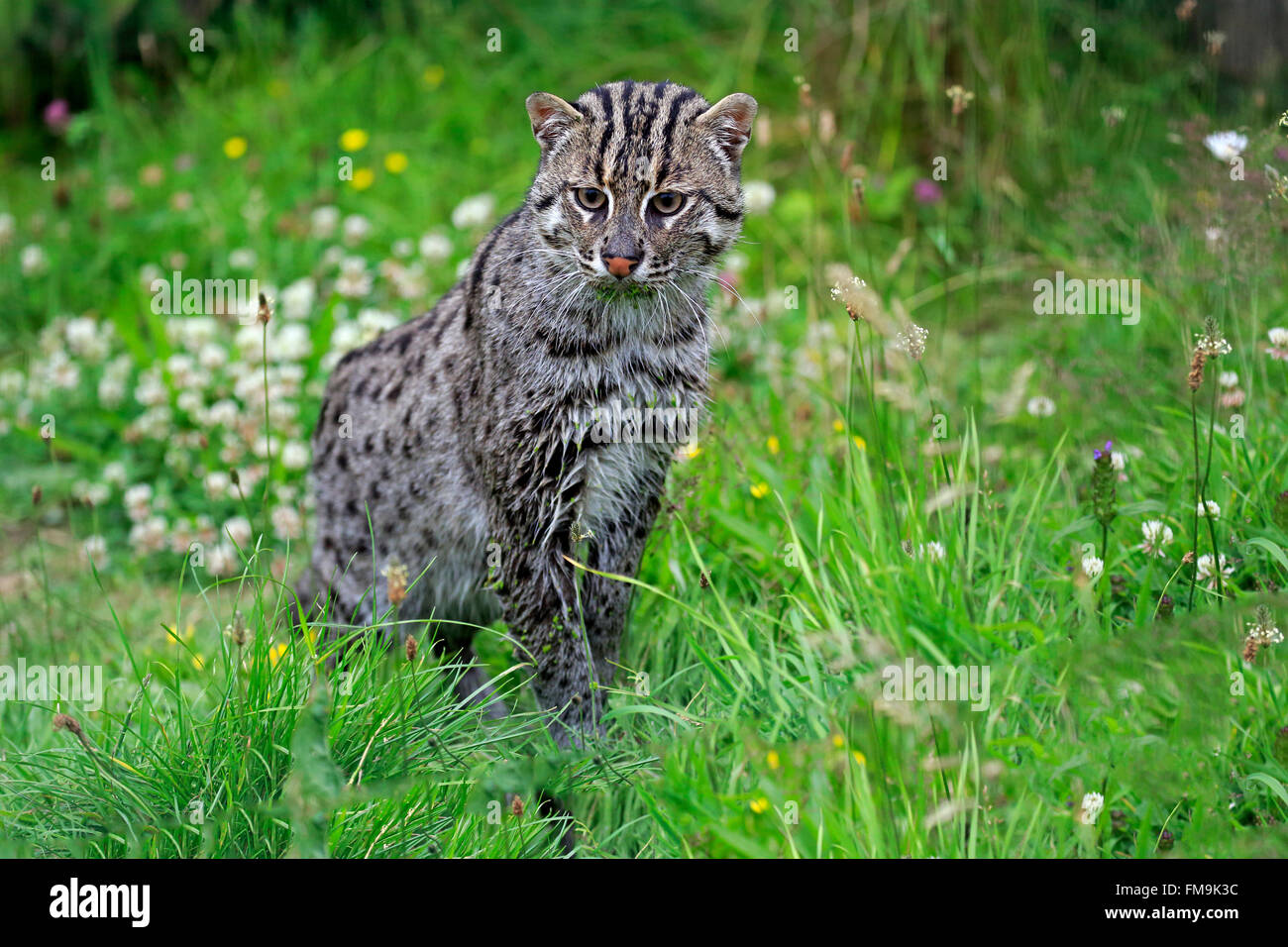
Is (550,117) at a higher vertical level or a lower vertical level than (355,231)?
lower

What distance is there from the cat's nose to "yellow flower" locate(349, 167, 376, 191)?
444cm

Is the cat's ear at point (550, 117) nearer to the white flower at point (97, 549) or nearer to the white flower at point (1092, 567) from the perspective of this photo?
the white flower at point (1092, 567)

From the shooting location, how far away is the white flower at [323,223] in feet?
24.7

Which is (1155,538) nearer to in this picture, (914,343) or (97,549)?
(914,343)

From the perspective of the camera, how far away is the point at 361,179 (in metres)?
7.97

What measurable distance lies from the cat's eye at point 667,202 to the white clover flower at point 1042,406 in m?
2.05

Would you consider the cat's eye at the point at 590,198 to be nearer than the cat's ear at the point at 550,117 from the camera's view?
Yes

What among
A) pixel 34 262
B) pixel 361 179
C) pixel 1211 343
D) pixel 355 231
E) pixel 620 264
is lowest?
pixel 1211 343

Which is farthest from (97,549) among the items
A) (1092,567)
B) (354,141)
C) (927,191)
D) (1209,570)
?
(927,191)

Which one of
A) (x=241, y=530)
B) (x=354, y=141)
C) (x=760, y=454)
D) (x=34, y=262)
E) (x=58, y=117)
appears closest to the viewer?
(x=760, y=454)

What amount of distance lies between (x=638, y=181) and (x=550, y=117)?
46 centimetres

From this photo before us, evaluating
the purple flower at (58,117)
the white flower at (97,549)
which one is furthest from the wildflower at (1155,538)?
the purple flower at (58,117)

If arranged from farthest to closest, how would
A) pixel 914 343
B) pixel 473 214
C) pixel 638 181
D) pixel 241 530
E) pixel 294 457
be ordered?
pixel 473 214, pixel 294 457, pixel 241 530, pixel 638 181, pixel 914 343
